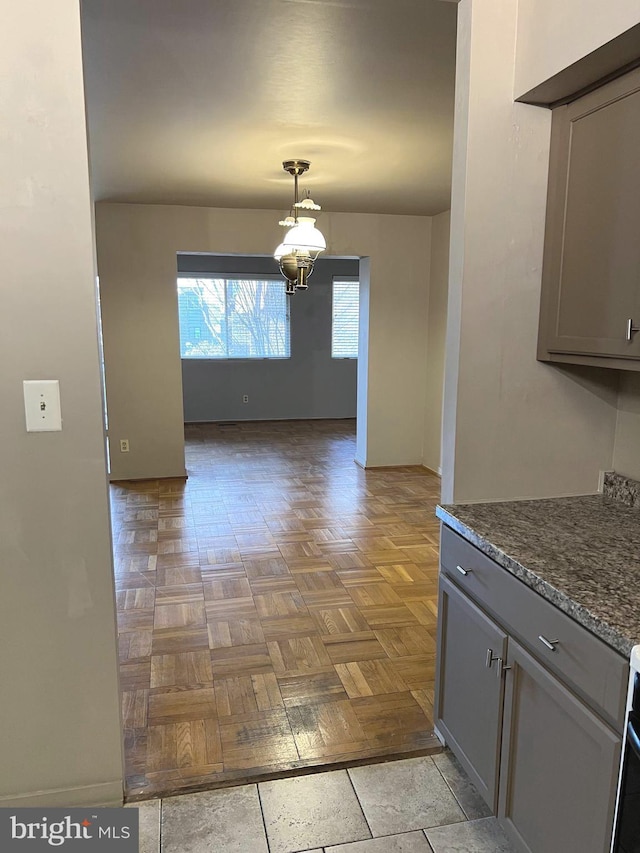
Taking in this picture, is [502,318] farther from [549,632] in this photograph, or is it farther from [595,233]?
[549,632]

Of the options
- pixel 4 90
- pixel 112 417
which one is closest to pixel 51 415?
pixel 4 90

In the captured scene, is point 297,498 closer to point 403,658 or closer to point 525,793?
point 403,658

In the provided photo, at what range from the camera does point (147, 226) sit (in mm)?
4883

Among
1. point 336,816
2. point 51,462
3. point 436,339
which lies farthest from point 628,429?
point 436,339

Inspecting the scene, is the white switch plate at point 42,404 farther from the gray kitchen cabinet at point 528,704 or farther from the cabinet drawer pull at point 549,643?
the cabinet drawer pull at point 549,643

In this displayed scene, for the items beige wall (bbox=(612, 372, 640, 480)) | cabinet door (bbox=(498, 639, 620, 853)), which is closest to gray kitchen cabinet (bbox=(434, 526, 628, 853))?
cabinet door (bbox=(498, 639, 620, 853))

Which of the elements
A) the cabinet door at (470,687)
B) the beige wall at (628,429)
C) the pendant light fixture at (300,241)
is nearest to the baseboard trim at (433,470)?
the pendant light fixture at (300,241)

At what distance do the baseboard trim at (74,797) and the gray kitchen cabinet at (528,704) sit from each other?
96 cm

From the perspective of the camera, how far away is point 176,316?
5.03 m

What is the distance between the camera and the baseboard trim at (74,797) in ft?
5.17

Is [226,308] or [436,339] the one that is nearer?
[436,339]

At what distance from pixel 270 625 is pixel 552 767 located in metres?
1.60

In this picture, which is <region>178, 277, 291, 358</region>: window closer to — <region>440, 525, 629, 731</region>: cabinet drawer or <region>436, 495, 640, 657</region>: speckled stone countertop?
<region>436, 495, 640, 657</region>: speckled stone countertop

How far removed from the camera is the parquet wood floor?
1906mm
